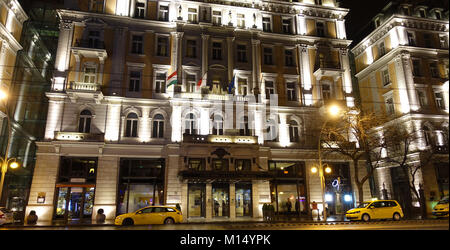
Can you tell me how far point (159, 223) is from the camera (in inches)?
855

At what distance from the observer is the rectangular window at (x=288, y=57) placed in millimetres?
35688

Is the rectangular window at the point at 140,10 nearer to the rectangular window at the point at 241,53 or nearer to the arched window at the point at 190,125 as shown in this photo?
the rectangular window at the point at 241,53

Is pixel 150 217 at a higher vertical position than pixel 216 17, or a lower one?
lower

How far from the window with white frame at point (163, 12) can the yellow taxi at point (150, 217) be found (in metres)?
21.3

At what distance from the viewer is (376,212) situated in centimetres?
2389

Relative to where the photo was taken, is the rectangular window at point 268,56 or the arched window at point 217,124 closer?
the arched window at point 217,124

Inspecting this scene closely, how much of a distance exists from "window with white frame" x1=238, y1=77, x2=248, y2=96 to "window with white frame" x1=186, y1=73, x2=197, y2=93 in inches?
195

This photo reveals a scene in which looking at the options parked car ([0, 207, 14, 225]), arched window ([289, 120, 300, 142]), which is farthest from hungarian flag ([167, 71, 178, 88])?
parked car ([0, 207, 14, 225])

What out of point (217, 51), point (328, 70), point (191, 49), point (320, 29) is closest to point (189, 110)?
point (191, 49)

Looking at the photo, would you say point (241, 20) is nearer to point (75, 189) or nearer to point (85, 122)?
point (85, 122)

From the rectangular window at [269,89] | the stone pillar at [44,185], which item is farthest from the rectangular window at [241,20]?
the stone pillar at [44,185]

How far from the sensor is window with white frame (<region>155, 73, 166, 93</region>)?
3169cm

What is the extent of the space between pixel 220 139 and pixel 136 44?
13.7m

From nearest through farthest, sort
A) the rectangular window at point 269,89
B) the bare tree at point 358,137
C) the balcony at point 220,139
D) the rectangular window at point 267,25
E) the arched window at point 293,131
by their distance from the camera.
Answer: the bare tree at point 358,137
the balcony at point 220,139
the arched window at point 293,131
the rectangular window at point 269,89
the rectangular window at point 267,25
